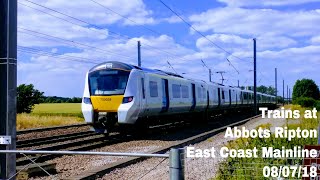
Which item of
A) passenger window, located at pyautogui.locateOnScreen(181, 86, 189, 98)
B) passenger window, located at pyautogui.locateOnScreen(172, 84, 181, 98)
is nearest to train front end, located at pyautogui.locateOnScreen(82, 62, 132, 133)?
passenger window, located at pyautogui.locateOnScreen(172, 84, 181, 98)

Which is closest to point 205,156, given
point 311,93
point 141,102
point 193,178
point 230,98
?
point 193,178

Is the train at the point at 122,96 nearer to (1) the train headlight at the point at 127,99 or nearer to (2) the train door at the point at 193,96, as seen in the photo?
(1) the train headlight at the point at 127,99

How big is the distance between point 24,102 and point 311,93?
74978 millimetres

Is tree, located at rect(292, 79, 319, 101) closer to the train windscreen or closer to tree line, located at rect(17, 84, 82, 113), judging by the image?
tree line, located at rect(17, 84, 82, 113)

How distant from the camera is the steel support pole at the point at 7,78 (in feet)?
18.3

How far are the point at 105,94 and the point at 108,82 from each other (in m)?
0.53

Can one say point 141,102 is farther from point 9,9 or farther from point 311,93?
point 311,93

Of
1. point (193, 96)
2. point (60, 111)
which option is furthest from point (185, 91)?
point (60, 111)

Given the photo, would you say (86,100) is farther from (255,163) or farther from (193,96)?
(255,163)

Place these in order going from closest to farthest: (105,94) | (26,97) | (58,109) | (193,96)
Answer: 1. (105,94)
2. (193,96)
3. (26,97)
4. (58,109)

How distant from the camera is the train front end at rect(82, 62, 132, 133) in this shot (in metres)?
18.8

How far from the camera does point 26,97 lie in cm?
5619

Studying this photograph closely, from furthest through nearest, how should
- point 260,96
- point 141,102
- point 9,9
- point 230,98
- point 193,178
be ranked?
point 260,96 < point 230,98 < point 141,102 < point 193,178 < point 9,9

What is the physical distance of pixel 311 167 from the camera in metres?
5.25
